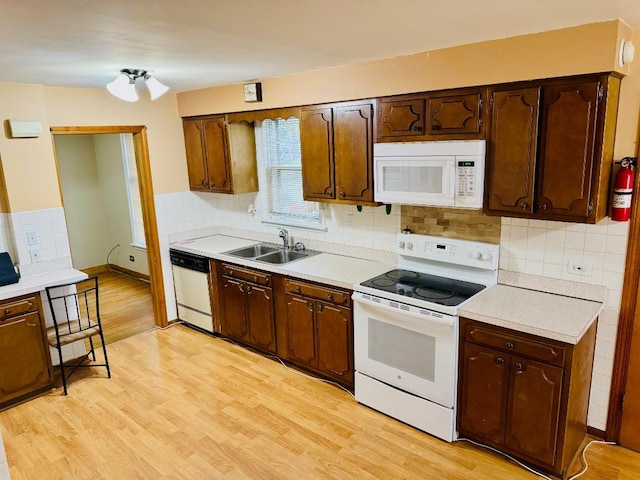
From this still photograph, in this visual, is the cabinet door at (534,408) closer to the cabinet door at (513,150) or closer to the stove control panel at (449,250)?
the stove control panel at (449,250)

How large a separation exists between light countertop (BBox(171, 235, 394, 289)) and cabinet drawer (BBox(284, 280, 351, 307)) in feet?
0.18

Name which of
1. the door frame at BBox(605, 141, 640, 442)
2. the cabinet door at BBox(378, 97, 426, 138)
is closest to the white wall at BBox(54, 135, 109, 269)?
the cabinet door at BBox(378, 97, 426, 138)

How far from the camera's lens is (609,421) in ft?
9.43

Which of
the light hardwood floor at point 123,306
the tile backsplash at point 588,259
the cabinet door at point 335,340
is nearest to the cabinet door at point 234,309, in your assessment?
the cabinet door at point 335,340

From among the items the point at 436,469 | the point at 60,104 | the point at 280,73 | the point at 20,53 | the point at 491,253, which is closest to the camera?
the point at 20,53

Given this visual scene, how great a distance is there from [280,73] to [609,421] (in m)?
3.29

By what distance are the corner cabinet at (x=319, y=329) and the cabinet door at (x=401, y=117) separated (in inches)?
46.8

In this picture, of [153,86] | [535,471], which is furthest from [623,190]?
[153,86]

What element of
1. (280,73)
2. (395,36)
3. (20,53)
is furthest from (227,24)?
(280,73)

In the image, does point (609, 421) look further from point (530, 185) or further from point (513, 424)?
point (530, 185)

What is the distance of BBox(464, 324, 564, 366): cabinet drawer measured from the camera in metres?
2.45

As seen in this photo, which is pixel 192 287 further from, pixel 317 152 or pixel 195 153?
pixel 317 152

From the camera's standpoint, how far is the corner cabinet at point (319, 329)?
134 inches

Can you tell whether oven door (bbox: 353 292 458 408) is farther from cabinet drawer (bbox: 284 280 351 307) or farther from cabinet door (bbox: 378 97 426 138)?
cabinet door (bbox: 378 97 426 138)
